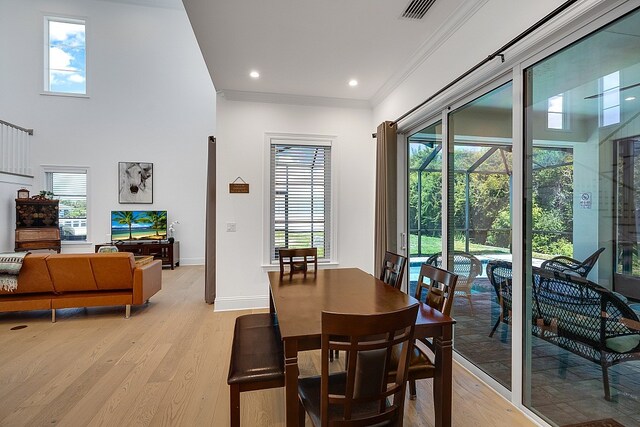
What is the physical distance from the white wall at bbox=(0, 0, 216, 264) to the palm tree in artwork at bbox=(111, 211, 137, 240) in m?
0.20

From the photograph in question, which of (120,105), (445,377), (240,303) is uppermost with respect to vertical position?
(120,105)

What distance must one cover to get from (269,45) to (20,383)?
3567 mm

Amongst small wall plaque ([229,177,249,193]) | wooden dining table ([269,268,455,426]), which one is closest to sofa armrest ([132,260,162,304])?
small wall plaque ([229,177,249,193])

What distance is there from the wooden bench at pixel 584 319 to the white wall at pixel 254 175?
270cm

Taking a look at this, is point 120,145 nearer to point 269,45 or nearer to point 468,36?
point 269,45

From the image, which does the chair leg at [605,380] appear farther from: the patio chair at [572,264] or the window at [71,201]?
the window at [71,201]

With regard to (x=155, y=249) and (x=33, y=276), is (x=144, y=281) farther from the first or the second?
(x=155, y=249)

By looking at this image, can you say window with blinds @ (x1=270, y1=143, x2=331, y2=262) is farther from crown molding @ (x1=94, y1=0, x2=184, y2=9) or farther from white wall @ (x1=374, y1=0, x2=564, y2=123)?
crown molding @ (x1=94, y1=0, x2=184, y2=9)

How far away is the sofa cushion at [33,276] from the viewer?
3.49m

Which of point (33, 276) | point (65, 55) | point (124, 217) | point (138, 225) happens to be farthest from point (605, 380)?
point (65, 55)

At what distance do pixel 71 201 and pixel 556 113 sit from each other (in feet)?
29.5

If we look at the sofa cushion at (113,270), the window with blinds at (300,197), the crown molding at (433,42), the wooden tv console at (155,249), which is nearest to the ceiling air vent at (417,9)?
the crown molding at (433,42)

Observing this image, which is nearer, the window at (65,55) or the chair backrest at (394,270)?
A: the chair backrest at (394,270)

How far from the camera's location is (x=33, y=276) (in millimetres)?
3520
